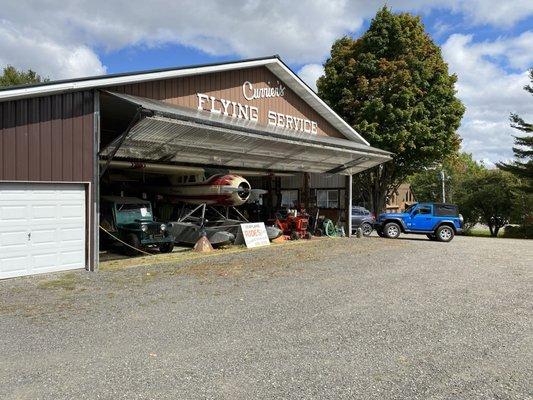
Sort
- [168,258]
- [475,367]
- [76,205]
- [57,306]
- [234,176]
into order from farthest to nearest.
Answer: [234,176] → [168,258] → [76,205] → [57,306] → [475,367]

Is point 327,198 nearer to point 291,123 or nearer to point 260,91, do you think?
point 291,123

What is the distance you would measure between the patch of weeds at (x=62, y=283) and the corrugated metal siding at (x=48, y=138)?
7.92 ft

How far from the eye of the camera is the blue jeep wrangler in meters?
22.0

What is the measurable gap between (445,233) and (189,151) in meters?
12.9

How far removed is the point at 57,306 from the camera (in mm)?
8055

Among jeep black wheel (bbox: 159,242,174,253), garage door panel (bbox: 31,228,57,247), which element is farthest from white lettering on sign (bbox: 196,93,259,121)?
garage door panel (bbox: 31,228,57,247)

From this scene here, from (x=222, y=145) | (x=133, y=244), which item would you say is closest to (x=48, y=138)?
(x=133, y=244)

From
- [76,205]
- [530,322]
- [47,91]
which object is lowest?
[530,322]

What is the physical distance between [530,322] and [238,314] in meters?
4.52

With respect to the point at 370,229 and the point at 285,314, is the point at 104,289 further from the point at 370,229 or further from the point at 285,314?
the point at 370,229

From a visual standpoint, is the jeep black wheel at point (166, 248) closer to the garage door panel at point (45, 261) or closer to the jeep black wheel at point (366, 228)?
the garage door panel at point (45, 261)

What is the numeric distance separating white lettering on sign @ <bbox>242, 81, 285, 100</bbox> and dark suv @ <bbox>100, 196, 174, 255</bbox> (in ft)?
19.0

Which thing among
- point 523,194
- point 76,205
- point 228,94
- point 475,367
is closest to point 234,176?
point 228,94

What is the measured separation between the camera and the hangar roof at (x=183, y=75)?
10.8 metres
